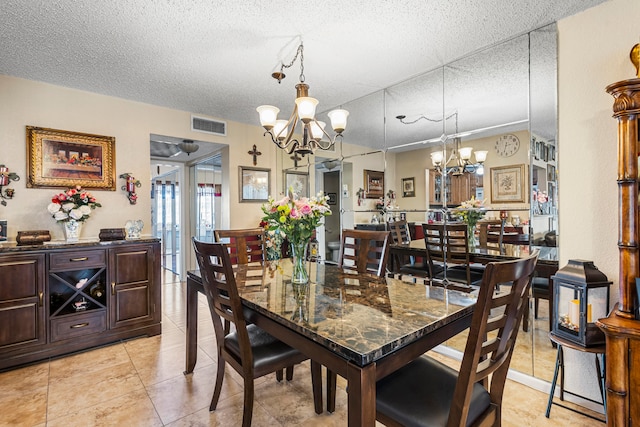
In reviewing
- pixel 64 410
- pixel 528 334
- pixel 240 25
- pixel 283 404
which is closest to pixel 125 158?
pixel 240 25

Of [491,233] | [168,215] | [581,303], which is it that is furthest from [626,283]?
[168,215]

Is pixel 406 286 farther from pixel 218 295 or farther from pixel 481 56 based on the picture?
pixel 481 56

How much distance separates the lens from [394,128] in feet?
10.8

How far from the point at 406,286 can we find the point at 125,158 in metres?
3.43

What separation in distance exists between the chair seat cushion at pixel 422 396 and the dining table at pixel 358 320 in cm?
20

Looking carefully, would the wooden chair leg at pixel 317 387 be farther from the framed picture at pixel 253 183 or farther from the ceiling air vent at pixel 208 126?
the ceiling air vent at pixel 208 126

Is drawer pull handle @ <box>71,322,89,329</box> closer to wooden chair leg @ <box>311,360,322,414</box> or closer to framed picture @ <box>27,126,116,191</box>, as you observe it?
framed picture @ <box>27,126,116,191</box>

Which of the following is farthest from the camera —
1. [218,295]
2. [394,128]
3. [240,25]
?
[394,128]

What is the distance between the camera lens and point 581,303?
1.72m

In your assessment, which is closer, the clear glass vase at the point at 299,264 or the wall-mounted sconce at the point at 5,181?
the clear glass vase at the point at 299,264

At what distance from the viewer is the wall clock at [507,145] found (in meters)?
2.31

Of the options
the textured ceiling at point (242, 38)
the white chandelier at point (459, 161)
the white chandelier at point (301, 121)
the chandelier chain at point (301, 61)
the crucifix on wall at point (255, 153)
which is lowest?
the white chandelier at point (459, 161)

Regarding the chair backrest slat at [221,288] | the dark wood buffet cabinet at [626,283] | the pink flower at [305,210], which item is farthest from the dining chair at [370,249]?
the dark wood buffet cabinet at [626,283]

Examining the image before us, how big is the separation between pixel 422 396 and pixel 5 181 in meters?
3.81
